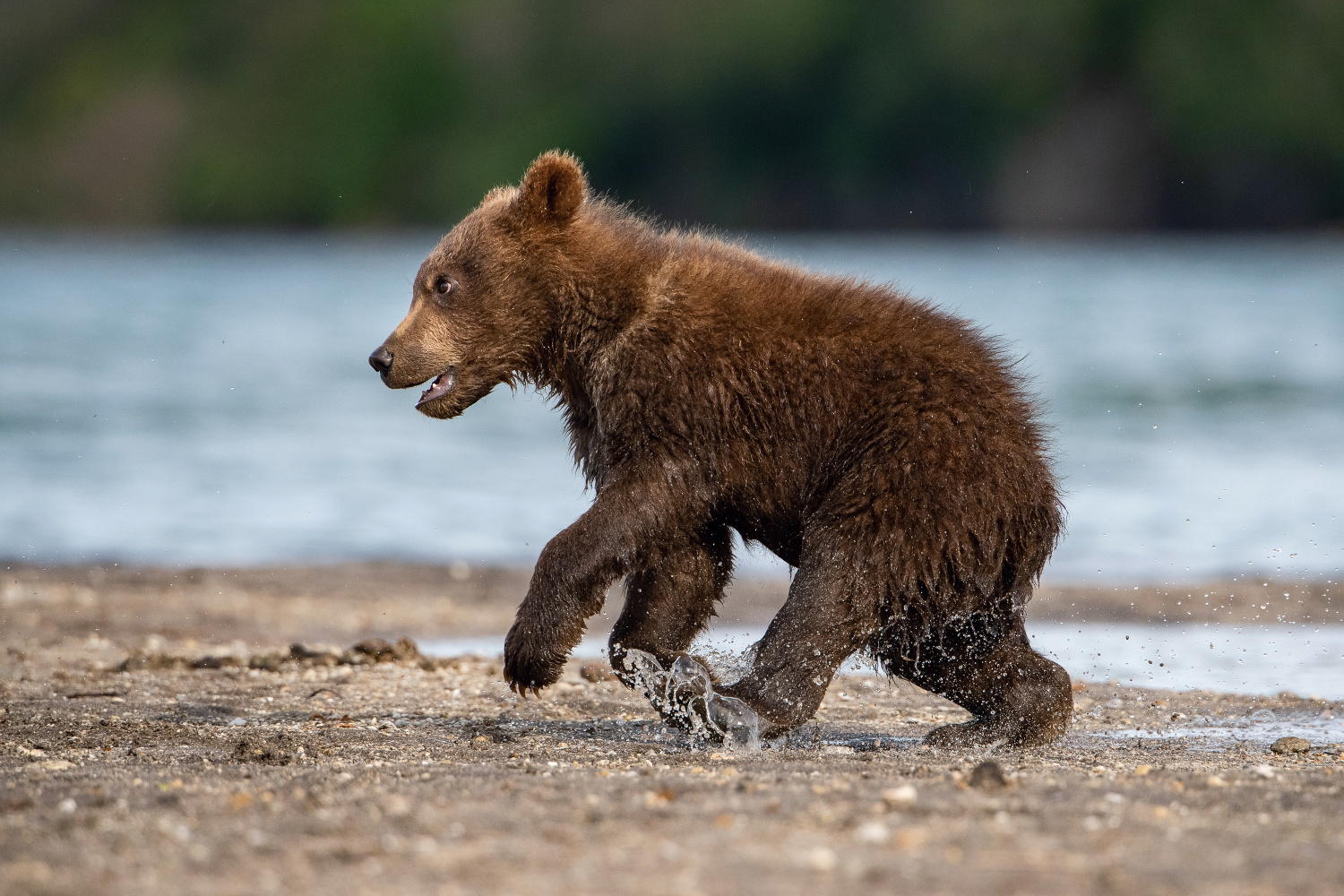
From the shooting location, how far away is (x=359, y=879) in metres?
3.43

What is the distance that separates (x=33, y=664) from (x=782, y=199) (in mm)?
56665

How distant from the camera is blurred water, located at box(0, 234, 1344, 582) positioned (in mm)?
11164

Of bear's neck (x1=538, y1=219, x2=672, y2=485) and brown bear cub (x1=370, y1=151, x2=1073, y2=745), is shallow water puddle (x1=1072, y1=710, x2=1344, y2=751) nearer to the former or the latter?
brown bear cub (x1=370, y1=151, x2=1073, y2=745)

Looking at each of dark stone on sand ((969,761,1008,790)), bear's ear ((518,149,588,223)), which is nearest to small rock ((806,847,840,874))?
dark stone on sand ((969,761,1008,790))

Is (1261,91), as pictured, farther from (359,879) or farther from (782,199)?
(359,879)

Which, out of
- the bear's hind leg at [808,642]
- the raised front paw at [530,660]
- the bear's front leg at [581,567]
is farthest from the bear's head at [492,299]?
the bear's hind leg at [808,642]

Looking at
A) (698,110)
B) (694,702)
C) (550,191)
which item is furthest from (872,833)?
(698,110)

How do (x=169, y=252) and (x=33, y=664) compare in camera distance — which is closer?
(x=33, y=664)

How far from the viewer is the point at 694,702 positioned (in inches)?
215

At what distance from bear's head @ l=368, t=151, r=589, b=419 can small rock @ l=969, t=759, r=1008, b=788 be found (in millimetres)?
2433

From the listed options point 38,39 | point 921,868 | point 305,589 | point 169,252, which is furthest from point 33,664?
point 38,39

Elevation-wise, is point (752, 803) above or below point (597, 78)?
below

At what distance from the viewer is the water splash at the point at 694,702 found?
17.5 feet

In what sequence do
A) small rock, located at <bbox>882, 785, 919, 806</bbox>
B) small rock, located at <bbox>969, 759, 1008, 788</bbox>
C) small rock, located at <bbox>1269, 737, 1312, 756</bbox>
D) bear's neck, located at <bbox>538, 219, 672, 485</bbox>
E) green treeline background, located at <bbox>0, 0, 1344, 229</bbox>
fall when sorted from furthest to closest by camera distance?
1. green treeline background, located at <bbox>0, 0, 1344, 229</bbox>
2. bear's neck, located at <bbox>538, 219, 672, 485</bbox>
3. small rock, located at <bbox>1269, 737, 1312, 756</bbox>
4. small rock, located at <bbox>969, 759, 1008, 788</bbox>
5. small rock, located at <bbox>882, 785, 919, 806</bbox>
